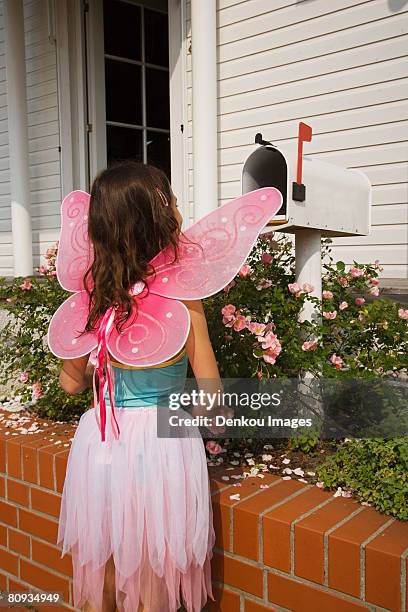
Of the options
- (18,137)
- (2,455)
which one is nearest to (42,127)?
(18,137)

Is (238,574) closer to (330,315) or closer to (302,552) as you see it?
(302,552)

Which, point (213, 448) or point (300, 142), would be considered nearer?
point (300, 142)

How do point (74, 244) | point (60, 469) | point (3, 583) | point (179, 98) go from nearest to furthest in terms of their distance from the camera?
point (74, 244)
point (60, 469)
point (3, 583)
point (179, 98)

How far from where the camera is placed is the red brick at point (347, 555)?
1.55 metres

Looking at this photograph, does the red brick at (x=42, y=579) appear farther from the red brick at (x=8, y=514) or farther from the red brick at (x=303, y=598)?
the red brick at (x=303, y=598)

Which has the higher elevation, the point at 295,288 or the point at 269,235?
the point at 269,235

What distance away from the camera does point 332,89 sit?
4.20 meters

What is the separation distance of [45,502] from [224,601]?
33.1 inches

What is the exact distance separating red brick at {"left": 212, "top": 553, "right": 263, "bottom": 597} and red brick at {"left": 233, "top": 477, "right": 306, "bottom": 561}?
37 millimetres

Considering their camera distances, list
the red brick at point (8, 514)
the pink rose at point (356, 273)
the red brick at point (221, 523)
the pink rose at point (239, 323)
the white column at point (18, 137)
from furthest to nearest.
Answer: the white column at point (18, 137), the red brick at point (8, 514), the pink rose at point (356, 273), the pink rose at point (239, 323), the red brick at point (221, 523)

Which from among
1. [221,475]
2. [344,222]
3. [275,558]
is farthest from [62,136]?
[275,558]

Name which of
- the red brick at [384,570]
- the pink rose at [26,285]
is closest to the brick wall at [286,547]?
the red brick at [384,570]

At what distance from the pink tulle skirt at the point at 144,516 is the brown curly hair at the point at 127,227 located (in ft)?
1.18

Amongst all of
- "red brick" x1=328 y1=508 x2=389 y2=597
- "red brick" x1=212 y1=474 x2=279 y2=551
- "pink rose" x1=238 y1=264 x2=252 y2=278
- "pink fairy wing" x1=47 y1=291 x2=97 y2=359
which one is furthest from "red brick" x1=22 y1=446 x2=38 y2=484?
"red brick" x1=328 y1=508 x2=389 y2=597
